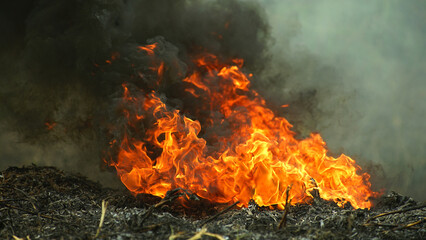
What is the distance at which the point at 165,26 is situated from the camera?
840cm

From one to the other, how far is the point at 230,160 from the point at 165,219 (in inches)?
102

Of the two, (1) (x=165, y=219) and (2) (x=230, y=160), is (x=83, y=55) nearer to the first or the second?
(2) (x=230, y=160)

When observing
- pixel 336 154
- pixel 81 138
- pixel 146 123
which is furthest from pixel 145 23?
pixel 336 154

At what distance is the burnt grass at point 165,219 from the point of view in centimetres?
326

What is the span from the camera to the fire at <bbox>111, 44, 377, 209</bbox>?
5.86 m

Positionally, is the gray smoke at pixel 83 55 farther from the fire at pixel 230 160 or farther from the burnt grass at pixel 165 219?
the burnt grass at pixel 165 219

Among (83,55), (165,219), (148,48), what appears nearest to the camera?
(165,219)

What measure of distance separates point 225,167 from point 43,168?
153 inches

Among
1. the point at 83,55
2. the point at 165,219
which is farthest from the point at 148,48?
the point at 165,219

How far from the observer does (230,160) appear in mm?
6078

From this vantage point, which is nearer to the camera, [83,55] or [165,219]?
[165,219]

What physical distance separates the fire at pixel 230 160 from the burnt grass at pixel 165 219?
15.5 inches

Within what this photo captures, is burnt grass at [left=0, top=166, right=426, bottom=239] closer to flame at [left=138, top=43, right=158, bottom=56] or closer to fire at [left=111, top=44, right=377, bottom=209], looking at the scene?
fire at [left=111, top=44, right=377, bottom=209]

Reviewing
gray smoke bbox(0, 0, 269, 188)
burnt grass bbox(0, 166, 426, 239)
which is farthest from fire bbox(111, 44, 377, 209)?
gray smoke bbox(0, 0, 269, 188)
